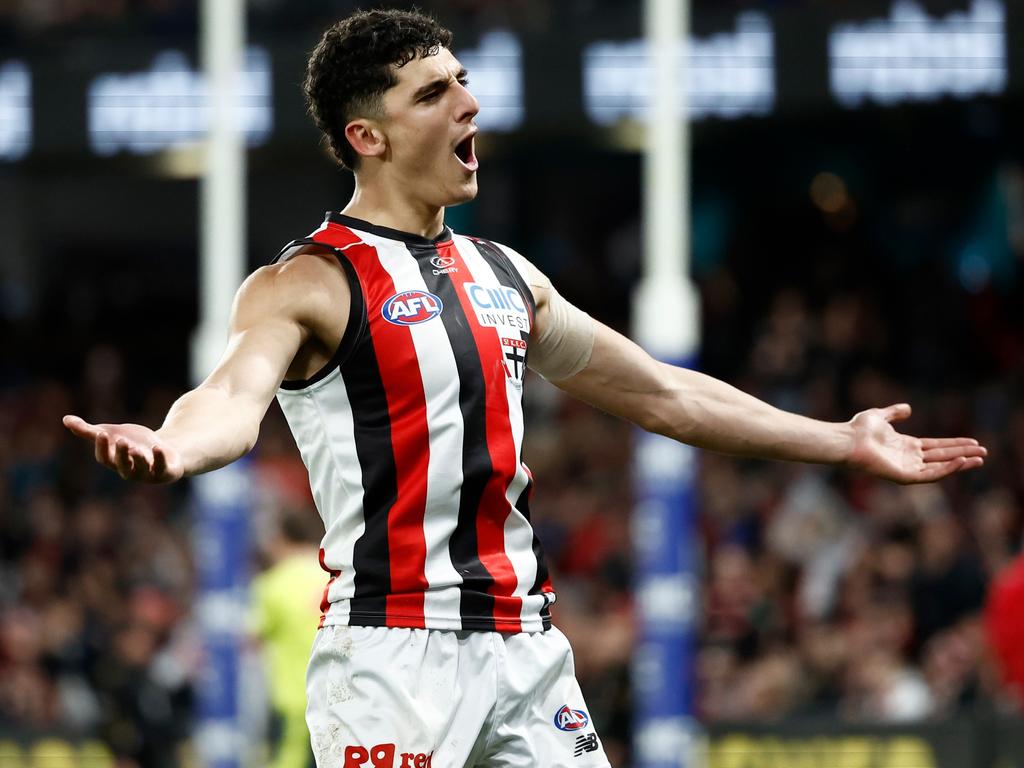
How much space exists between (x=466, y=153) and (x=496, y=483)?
2.36 ft

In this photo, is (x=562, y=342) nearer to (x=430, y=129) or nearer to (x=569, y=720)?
(x=430, y=129)

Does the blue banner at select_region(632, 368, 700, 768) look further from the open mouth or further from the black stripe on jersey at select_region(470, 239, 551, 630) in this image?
the open mouth

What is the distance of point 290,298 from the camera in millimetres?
3508

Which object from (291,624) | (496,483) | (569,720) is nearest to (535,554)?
(496,483)

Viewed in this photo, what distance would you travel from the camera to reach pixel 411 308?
3617 millimetres

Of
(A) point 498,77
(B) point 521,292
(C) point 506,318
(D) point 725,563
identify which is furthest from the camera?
(A) point 498,77

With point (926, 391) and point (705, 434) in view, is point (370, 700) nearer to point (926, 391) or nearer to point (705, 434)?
point (705, 434)

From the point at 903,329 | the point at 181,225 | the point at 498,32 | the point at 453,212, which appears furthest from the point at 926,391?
the point at 181,225

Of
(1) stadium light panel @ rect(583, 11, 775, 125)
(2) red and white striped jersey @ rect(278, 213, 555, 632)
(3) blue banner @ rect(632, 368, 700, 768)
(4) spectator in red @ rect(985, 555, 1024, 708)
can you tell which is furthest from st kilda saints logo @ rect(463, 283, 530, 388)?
(1) stadium light panel @ rect(583, 11, 775, 125)

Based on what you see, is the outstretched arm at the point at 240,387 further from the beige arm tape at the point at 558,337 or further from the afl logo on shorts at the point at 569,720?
the afl logo on shorts at the point at 569,720

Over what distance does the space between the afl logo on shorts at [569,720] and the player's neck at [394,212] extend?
1037mm

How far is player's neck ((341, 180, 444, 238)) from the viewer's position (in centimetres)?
380

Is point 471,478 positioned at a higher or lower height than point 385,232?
lower

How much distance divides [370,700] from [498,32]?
7.96m
